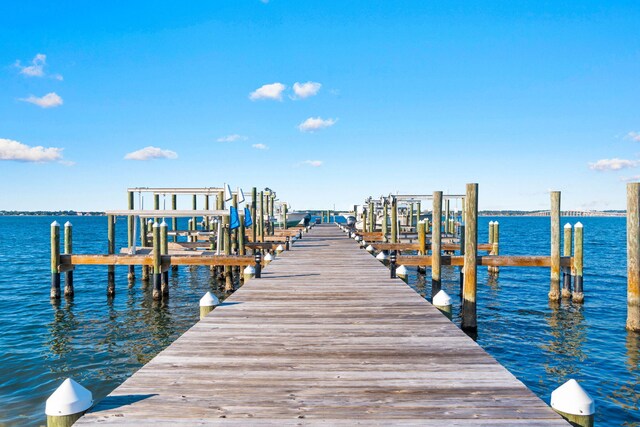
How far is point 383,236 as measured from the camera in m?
28.0

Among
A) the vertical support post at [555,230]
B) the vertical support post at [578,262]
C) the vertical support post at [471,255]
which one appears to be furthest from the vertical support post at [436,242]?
the vertical support post at [578,262]

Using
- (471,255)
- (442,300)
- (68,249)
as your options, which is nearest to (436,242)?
(471,255)

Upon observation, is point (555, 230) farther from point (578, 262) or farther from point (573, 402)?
point (573, 402)

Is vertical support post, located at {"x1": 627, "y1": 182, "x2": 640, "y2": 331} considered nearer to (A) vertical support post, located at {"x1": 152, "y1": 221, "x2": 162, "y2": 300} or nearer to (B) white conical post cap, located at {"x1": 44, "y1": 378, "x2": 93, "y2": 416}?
(B) white conical post cap, located at {"x1": 44, "y1": 378, "x2": 93, "y2": 416}

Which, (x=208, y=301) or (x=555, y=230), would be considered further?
(x=555, y=230)

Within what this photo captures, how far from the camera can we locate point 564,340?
41.3ft

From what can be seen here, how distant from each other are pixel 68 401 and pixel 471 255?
31.9ft

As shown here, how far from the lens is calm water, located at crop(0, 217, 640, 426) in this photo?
9086 mm

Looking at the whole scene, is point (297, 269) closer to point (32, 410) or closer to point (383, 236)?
point (32, 410)

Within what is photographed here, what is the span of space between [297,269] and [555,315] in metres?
8.91

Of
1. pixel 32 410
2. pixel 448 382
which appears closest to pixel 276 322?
pixel 448 382

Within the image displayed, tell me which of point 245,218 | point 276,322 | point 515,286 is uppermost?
point 245,218

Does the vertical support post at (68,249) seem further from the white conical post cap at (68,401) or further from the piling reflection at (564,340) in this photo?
the piling reflection at (564,340)

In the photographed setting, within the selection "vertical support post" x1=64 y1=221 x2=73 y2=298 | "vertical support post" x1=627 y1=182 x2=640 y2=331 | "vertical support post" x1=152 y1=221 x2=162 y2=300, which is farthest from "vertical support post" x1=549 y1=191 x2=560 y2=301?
"vertical support post" x1=64 y1=221 x2=73 y2=298
